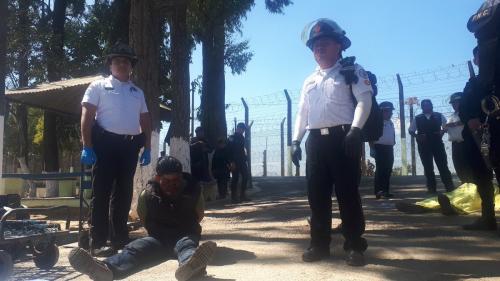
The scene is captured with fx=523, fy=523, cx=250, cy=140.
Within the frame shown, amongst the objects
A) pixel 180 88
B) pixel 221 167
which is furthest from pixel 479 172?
pixel 221 167

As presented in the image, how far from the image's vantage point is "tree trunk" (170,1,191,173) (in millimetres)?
8781

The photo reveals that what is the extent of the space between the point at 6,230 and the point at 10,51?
55.2 ft

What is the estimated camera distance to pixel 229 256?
453cm

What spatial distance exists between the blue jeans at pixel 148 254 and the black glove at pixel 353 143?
133 centimetres

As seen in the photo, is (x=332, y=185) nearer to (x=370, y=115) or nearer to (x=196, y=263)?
(x=370, y=115)

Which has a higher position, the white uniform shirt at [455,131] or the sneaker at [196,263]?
the white uniform shirt at [455,131]

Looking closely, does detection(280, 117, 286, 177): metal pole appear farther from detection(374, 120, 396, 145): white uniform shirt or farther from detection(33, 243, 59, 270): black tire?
detection(33, 243, 59, 270): black tire

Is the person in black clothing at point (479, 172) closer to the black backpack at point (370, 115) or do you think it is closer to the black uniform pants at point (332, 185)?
the black backpack at point (370, 115)

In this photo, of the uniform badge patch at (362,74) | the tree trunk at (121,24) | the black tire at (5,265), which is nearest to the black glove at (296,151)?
the uniform badge patch at (362,74)

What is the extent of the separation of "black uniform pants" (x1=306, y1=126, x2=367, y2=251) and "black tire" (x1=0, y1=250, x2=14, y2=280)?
7.36ft

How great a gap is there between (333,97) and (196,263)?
5.41ft

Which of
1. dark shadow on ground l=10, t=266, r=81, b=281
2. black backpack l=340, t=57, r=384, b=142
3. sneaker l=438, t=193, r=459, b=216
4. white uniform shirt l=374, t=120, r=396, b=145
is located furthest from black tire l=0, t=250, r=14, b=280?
white uniform shirt l=374, t=120, r=396, b=145

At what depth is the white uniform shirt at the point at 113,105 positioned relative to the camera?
4.92 m

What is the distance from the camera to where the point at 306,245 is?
4.83 m
